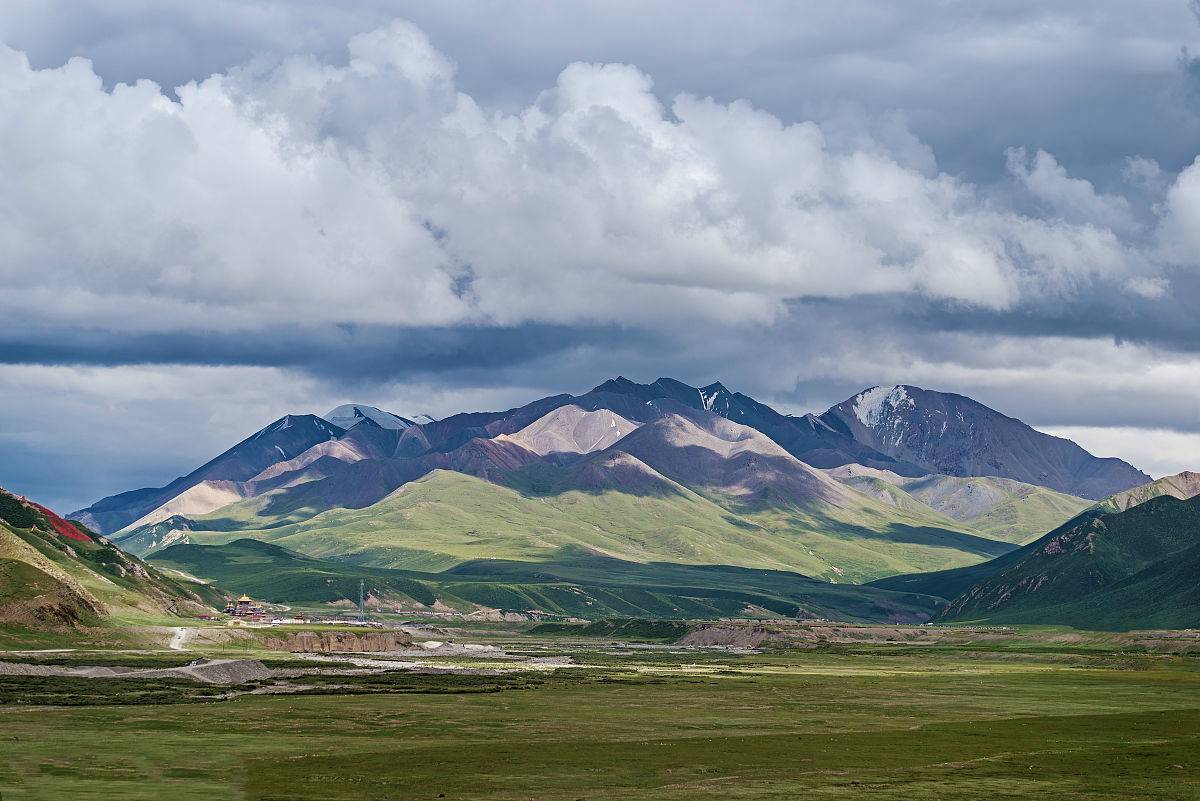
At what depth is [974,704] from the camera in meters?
188

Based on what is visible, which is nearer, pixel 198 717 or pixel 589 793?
pixel 589 793

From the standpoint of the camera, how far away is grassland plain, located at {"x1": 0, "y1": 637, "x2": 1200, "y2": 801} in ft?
338

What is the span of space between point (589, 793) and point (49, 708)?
71.7 metres

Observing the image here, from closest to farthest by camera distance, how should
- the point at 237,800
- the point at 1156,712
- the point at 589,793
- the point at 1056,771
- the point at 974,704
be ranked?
the point at 237,800
the point at 589,793
the point at 1056,771
the point at 1156,712
the point at 974,704

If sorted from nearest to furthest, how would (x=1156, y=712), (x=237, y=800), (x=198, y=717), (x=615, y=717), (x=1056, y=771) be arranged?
(x=237, y=800), (x=1056, y=771), (x=198, y=717), (x=615, y=717), (x=1156, y=712)

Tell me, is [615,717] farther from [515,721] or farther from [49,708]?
[49,708]

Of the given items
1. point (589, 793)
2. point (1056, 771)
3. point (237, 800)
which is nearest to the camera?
point (237, 800)

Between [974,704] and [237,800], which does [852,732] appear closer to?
[974,704]

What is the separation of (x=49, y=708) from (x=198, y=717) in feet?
52.0

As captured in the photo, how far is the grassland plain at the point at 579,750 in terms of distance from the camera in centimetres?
10294

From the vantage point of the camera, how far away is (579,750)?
419 feet

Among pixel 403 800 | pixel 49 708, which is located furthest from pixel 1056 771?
pixel 49 708

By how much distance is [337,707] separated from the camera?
161125 millimetres

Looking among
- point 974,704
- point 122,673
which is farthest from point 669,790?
point 122,673
